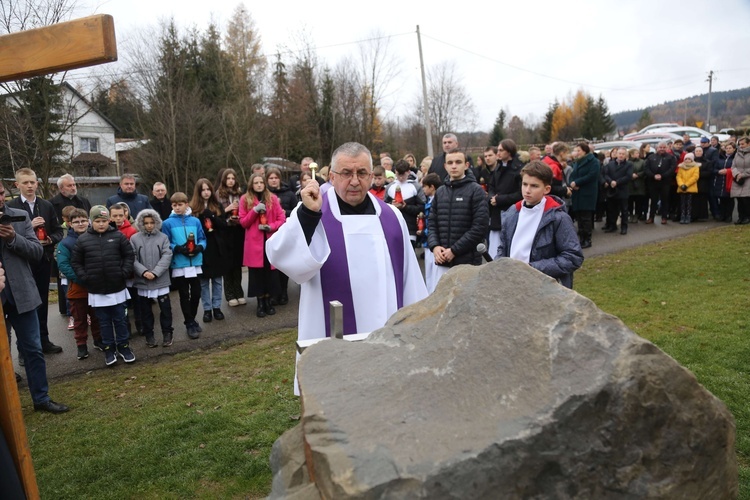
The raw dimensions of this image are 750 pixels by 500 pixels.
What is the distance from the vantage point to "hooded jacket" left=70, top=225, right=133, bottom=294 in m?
5.95

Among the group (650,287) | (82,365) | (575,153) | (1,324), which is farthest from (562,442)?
(575,153)

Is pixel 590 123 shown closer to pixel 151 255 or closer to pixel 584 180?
pixel 584 180

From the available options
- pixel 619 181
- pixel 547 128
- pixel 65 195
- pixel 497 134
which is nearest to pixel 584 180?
pixel 619 181

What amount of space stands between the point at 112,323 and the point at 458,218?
158 inches

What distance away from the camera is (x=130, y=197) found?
823 centimetres

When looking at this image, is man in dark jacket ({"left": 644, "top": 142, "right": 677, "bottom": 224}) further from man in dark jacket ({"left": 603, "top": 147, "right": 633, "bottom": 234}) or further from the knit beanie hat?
the knit beanie hat

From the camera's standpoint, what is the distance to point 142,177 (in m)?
26.6

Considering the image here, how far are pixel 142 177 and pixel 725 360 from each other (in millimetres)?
26297

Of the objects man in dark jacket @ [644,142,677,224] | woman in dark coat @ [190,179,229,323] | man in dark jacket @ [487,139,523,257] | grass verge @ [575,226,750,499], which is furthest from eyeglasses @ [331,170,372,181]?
man in dark jacket @ [644,142,677,224]

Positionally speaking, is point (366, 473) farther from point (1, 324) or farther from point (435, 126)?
point (435, 126)

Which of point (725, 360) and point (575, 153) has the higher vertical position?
point (575, 153)

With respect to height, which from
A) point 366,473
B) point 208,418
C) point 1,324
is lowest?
point 208,418

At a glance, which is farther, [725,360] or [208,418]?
[725,360]

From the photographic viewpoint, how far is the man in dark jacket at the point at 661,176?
12383 millimetres
